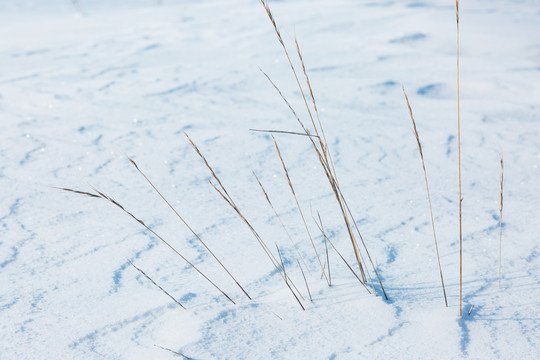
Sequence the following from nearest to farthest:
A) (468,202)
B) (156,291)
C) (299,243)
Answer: (156,291) < (299,243) < (468,202)

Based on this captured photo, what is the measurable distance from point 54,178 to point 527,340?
184cm

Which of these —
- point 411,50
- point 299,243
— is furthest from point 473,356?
point 411,50

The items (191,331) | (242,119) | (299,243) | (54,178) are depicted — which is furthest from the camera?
(242,119)

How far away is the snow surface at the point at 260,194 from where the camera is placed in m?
1.02

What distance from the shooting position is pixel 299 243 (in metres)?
1.39

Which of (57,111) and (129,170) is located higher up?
(57,111)

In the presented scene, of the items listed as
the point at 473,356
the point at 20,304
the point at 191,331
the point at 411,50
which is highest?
the point at 20,304

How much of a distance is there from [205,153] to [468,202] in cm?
124

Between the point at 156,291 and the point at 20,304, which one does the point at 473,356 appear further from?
the point at 20,304

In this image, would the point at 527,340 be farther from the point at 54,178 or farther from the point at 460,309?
the point at 54,178

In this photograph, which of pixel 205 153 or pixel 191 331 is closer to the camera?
pixel 191 331

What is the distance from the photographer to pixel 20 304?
1.12m

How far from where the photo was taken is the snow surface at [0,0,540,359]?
3.34 ft

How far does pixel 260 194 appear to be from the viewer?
1712 mm
